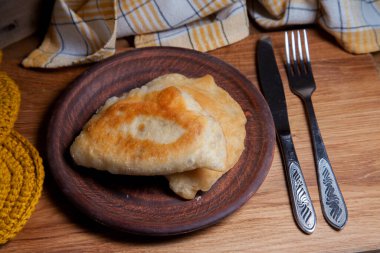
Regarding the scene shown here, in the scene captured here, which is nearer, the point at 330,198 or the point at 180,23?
the point at 330,198

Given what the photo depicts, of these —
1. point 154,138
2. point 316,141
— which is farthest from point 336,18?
point 154,138

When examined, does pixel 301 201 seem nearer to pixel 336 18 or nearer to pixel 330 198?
pixel 330 198

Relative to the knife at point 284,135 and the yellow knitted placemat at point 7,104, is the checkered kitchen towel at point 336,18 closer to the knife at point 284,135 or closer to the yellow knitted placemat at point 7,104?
the knife at point 284,135

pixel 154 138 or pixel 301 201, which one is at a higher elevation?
pixel 154 138

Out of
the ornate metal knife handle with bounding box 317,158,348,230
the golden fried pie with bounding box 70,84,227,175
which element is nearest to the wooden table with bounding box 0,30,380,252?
the ornate metal knife handle with bounding box 317,158,348,230

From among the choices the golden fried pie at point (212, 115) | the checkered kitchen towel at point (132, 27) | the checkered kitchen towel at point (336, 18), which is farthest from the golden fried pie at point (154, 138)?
the checkered kitchen towel at point (336, 18)

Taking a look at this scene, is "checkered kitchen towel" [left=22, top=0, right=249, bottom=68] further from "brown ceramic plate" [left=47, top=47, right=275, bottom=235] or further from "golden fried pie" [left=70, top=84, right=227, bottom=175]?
"golden fried pie" [left=70, top=84, right=227, bottom=175]

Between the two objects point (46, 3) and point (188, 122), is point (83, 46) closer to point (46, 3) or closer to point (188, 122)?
point (46, 3)
